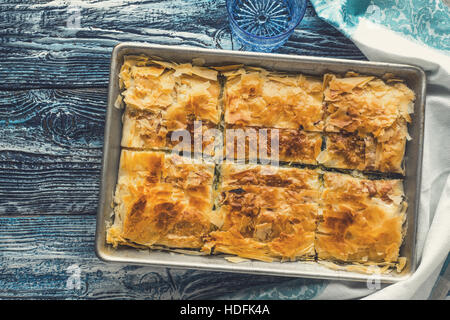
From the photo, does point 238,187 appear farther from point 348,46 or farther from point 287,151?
point 348,46

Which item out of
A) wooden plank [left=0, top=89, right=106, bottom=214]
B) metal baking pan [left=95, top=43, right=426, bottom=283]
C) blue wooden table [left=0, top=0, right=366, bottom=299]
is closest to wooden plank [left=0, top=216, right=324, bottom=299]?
blue wooden table [left=0, top=0, right=366, bottom=299]

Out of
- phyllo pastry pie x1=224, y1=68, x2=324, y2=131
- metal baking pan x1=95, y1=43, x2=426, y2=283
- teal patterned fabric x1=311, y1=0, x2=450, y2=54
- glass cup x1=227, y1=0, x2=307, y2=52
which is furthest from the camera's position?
glass cup x1=227, y1=0, x2=307, y2=52

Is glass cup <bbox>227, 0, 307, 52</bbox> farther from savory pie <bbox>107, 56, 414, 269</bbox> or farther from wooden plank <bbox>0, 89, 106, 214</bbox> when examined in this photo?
wooden plank <bbox>0, 89, 106, 214</bbox>

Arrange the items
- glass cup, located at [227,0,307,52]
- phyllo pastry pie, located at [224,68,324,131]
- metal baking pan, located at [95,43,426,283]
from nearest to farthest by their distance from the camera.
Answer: metal baking pan, located at [95,43,426,283] < phyllo pastry pie, located at [224,68,324,131] < glass cup, located at [227,0,307,52]

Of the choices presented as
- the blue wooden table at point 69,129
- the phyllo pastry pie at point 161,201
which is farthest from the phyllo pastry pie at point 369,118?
the phyllo pastry pie at point 161,201

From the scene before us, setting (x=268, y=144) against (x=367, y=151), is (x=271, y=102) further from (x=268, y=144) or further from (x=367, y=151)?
(x=367, y=151)

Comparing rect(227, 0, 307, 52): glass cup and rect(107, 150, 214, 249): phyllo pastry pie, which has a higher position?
rect(227, 0, 307, 52): glass cup
